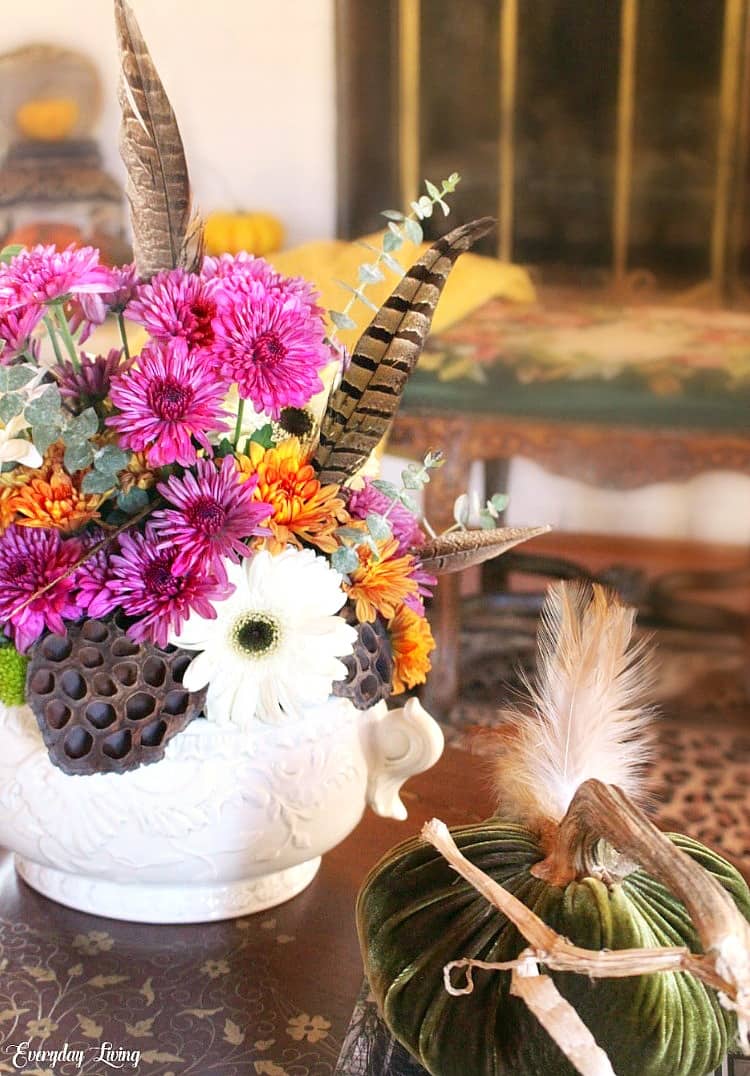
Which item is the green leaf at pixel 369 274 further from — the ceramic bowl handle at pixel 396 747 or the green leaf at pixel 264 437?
the ceramic bowl handle at pixel 396 747

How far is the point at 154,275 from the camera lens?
67cm

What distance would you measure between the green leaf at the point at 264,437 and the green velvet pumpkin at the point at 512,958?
25cm

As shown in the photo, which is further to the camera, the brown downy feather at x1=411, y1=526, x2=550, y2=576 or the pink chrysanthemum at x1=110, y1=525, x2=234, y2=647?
→ the brown downy feather at x1=411, y1=526, x2=550, y2=576

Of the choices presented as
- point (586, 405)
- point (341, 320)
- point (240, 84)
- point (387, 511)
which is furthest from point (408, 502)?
point (240, 84)

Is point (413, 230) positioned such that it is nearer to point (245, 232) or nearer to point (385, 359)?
point (385, 359)

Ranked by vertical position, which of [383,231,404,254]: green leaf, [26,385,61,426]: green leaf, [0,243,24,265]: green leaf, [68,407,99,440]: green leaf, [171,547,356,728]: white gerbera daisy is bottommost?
[171,547,356,728]: white gerbera daisy

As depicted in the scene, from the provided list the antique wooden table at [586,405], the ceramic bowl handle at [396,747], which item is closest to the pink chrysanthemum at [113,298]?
the ceramic bowl handle at [396,747]

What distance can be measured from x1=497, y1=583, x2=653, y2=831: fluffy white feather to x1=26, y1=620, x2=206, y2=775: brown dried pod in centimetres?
20

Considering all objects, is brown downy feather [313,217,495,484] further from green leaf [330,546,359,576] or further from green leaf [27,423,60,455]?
green leaf [27,423,60,455]

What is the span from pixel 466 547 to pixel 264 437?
0.17m

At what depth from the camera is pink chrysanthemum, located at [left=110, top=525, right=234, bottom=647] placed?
621 millimetres

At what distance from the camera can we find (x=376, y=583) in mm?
697

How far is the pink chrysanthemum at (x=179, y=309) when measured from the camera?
63 cm

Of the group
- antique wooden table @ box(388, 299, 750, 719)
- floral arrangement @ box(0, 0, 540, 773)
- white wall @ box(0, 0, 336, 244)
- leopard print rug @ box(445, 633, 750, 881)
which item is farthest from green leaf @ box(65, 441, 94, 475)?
white wall @ box(0, 0, 336, 244)
